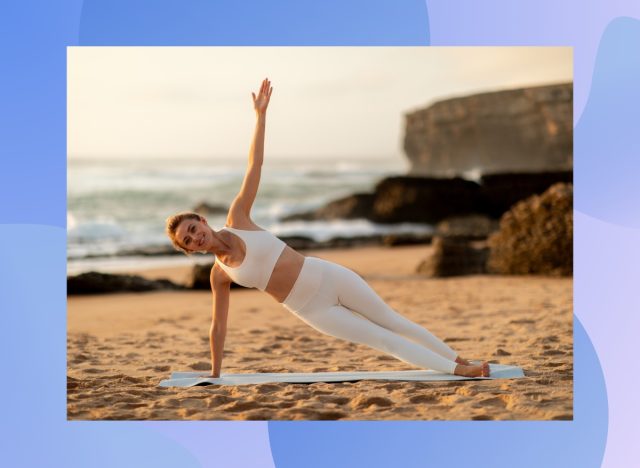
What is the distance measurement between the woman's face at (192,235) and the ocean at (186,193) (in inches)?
272

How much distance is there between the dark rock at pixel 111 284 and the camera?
25.6ft

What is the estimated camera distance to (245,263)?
3.84 m

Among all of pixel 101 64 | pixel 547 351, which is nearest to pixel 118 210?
pixel 101 64

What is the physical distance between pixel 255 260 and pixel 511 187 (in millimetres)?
10083

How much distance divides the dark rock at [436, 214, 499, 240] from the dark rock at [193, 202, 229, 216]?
330 cm

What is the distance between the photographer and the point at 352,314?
3.96m

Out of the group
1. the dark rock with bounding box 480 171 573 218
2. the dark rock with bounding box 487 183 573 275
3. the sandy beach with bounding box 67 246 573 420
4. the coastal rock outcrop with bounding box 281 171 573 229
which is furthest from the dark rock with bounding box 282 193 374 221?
the dark rock with bounding box 487 183 573 275

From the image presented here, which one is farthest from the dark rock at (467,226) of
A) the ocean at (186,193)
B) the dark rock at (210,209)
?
the dark rock at (210,209)

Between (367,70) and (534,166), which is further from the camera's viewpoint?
(534,166)

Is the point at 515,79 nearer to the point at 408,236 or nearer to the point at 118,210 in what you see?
the point at 408,236

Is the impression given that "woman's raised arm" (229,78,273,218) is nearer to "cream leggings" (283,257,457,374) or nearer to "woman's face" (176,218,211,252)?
"woman's face" (176,218,211,252)

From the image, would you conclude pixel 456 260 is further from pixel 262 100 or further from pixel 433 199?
pixel 433 199
